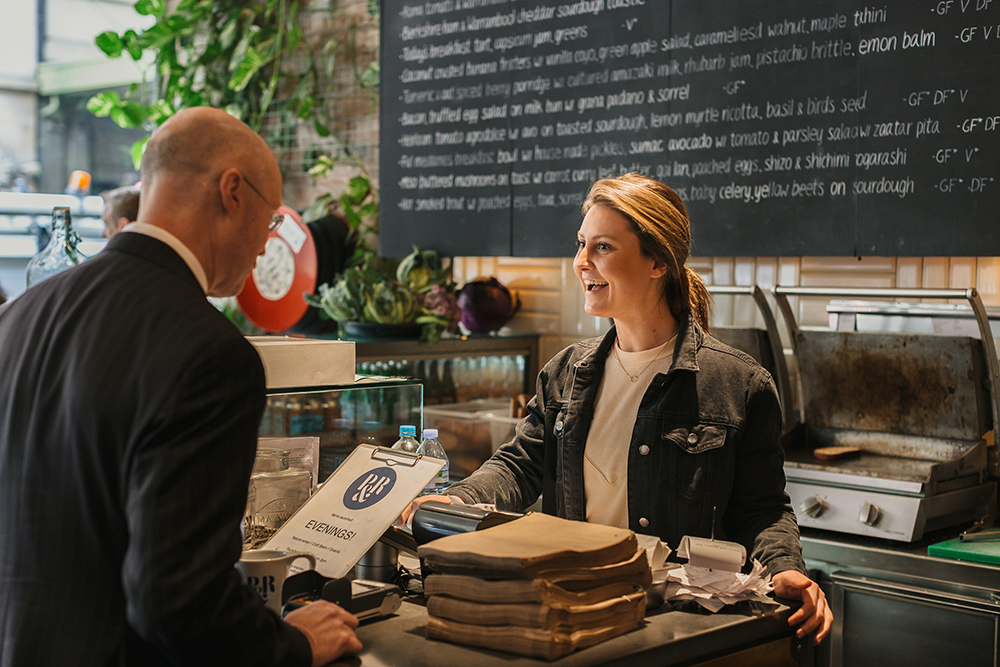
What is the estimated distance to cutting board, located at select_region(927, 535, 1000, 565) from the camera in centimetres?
246

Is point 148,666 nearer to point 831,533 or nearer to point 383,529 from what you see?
point 383,529

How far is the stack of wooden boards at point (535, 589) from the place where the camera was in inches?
50.8

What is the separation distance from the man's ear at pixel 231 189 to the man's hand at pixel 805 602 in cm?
108

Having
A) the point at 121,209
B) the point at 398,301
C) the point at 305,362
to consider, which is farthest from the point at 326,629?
the point at 121,209

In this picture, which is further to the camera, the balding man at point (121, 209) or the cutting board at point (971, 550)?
the balding man at point (121, 209)

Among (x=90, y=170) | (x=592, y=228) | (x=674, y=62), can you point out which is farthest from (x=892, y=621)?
(x=90, y=170)

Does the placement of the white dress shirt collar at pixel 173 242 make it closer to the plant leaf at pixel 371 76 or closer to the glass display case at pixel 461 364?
the glass display case at pixel 461 364

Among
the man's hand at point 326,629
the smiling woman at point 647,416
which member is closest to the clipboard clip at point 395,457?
the smiling woman at point 647,416

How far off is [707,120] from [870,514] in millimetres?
1507

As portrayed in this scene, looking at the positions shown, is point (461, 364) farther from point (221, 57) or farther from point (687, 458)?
point (221, 57)

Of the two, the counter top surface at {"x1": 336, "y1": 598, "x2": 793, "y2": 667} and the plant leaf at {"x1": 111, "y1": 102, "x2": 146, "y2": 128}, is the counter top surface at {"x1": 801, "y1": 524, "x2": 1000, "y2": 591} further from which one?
the plant leaf at {"x1": 111, "y1": 102, "x2": 146, "y2": 128}

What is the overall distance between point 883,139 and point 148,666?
106 inches

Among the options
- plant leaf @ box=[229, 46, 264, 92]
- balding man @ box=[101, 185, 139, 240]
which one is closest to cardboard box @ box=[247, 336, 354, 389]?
balding man @ box=[101, 185, 139, 240]

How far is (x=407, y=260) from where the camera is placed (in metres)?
4.18
